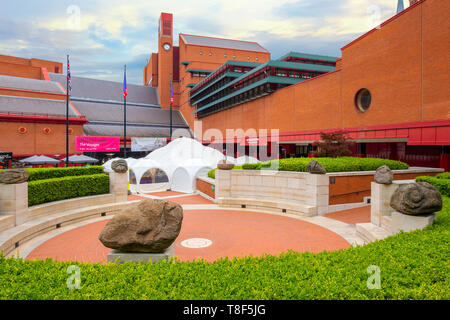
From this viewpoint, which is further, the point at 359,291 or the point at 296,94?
the point at 296,94

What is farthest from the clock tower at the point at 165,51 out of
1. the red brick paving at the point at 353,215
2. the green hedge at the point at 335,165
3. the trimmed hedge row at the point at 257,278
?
the trimmed hedge row at the point at 257,278

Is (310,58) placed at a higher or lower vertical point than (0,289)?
higher

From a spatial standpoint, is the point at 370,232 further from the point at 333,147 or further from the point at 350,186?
the point at 333,147

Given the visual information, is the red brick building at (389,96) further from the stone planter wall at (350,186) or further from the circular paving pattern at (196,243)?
the circular paving pattern at (196,243)

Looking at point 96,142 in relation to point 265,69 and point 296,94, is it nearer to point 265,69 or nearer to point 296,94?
point 265,69

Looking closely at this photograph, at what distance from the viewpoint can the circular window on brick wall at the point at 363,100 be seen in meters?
25.2

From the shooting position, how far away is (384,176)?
10.5 metres

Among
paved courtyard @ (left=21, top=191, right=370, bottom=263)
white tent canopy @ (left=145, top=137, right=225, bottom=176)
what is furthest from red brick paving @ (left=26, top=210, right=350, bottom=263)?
white tent canopy @ (left=145, top=137, right=225, bottom=176)

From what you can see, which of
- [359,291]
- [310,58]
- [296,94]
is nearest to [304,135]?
[296,94]

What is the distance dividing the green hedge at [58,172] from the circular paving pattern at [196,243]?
26.0 feet

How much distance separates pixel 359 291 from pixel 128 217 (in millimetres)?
4464

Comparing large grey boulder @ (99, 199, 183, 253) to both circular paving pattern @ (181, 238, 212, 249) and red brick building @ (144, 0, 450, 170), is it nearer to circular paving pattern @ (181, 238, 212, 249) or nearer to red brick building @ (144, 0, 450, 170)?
circular paving pattern @ (181, 238, 212, 249)
